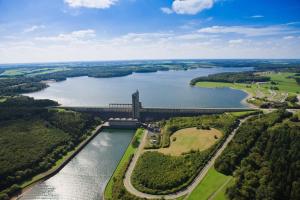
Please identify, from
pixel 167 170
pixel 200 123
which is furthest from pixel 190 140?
pixel 167 170

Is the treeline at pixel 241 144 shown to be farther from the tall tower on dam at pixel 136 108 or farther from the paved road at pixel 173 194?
the tall tower on dam at pixel 136 108

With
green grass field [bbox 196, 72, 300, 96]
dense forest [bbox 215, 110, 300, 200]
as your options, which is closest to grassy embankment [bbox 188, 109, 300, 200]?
dense forest [bbox 215, 110, 300, 200]

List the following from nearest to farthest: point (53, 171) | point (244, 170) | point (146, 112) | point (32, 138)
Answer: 1. point (244, 170)
2. point (53, 171)
3. point (32, 138)
4. point (146, 112)

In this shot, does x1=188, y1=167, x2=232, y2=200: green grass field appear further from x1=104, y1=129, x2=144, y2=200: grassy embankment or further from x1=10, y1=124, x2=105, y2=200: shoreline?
x1=10, y1=124, x2=105, y2=200: shoreline

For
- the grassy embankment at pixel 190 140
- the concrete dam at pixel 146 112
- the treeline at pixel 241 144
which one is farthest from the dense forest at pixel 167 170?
the concrete dam at pixel 146 112

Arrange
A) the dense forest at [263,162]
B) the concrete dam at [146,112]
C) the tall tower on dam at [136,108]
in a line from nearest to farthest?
the dense forest at [263,162] < the tall tower on dam at [136,108] < the concrete dam at [146,112]

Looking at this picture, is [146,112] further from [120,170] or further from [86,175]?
[120,170]

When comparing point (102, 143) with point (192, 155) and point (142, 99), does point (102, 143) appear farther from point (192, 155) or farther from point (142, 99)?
point (142, 99)
